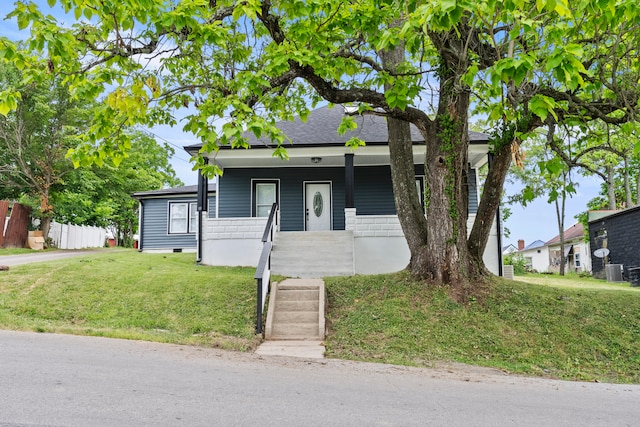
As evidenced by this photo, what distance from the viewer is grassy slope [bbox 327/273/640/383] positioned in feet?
20.9

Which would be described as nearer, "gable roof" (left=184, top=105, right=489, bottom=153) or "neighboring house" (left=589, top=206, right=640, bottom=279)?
"gable roof" (left=184, top=105, right=489, bottom=153)

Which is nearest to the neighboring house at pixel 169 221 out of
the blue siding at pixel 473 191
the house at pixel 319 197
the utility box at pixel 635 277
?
the house at pixel 319 197

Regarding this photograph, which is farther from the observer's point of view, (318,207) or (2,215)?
(2,215)

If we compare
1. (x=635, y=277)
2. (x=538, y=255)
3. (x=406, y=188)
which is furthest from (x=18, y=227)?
(x=538, y=255)

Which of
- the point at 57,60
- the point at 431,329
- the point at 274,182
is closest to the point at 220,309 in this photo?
the point at 431,329

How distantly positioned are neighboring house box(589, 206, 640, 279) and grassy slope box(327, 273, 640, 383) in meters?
10.3

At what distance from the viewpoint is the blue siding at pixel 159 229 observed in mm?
20703

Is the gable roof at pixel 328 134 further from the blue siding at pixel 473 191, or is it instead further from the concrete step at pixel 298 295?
the concrete step at pixel 298 295

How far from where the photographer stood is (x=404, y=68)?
7.94m

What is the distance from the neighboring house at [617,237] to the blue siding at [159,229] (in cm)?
1855

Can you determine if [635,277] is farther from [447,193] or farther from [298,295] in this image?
[298,295]

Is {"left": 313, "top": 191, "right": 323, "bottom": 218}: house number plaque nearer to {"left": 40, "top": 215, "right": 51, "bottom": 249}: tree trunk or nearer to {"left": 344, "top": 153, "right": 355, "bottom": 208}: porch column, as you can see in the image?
{"left": 344, "top": 153, "right": 355, "bottom": 208}: porch column

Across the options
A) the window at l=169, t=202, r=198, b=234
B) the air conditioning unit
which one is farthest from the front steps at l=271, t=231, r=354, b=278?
the air conditioning unit

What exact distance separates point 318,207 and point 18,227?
53.3ft
